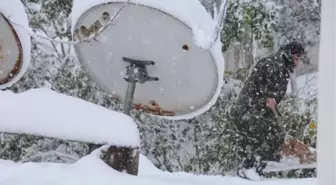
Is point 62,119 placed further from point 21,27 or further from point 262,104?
point 262,104

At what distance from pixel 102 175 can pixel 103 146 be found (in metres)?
0.12

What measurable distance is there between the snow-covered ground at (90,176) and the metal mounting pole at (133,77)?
23 centimetres

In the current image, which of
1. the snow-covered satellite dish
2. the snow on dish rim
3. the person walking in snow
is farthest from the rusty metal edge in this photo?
the person walking in snow

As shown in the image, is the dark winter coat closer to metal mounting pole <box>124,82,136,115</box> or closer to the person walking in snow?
the person walking in snow

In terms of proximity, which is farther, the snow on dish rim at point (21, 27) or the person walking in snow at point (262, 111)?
the snow on dish rim at point (21, 27)

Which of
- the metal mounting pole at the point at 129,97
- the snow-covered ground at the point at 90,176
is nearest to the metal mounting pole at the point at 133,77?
the metal mounting pole at the point at 129,97

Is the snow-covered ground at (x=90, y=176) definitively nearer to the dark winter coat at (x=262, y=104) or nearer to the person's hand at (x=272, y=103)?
the dark winter coat at (x=262, y=104)

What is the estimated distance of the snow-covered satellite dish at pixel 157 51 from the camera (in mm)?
2314

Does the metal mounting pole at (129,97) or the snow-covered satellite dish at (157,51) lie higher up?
the snow-covered satellite dish at (157,51)

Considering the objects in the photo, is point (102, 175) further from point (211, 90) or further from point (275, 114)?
point (275, 114)

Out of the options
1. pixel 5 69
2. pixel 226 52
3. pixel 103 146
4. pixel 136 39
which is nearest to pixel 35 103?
pixel 5 69

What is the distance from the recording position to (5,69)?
2510mm

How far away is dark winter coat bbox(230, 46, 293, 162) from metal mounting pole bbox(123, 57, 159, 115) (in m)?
0.37

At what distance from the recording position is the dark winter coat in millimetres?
2279
